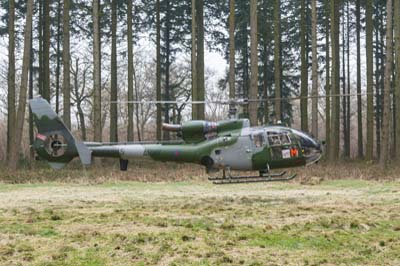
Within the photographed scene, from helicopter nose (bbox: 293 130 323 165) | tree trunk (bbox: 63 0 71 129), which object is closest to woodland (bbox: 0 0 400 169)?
tree trunk (bbox: 63 0 71 129)

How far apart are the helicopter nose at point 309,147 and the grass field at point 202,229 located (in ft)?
3.04

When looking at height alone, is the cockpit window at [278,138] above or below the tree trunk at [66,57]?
below

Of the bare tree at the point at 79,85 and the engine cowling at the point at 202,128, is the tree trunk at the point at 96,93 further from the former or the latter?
the bare tree at the point at 79,85

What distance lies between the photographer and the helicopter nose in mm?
12159

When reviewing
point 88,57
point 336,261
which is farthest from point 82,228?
point 88,57

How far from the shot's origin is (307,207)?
9.83 meters

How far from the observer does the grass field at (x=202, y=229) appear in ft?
→ 19.4

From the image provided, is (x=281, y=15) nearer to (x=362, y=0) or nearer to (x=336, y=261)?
(x=362, y=0)

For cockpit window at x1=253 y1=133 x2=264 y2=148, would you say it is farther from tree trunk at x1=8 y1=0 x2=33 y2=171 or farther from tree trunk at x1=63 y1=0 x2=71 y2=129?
tree trunk at x1=63 y1=0 x2=71 y2=129

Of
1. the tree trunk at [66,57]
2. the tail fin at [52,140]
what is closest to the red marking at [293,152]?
the tail fin at [52,140]

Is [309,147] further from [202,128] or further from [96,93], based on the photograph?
[96,93]

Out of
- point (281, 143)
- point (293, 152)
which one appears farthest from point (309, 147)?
point (281, 143)

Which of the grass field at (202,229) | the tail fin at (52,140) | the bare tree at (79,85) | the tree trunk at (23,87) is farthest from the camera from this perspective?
the bare tree at (79,85)

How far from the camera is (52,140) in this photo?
12.7 metres
